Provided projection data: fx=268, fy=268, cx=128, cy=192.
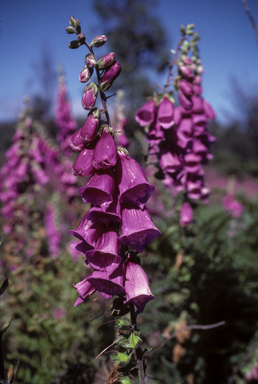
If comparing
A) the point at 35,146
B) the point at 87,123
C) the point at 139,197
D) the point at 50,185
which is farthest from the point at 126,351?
the point at 50,185

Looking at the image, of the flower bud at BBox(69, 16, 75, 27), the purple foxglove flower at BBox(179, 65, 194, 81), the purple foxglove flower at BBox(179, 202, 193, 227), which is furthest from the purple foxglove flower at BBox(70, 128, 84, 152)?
the purple foxglove flower at BBox(179, 202, 193, 227)

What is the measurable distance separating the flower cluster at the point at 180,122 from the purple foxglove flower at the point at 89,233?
0.56m

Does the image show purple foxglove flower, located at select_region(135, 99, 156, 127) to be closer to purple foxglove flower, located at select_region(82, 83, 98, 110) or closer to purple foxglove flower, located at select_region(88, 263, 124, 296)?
purple foxglove flower, located at select_region(82, 83, 98, 110)

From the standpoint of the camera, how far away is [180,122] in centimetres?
131

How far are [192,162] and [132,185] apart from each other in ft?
3.13

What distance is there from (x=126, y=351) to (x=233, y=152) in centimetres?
1433

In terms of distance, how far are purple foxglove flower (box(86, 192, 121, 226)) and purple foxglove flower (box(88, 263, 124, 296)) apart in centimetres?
11

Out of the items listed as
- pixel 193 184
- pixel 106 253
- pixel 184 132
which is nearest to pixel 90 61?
pixel 106 253

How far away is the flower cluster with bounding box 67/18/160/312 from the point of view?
55 cm

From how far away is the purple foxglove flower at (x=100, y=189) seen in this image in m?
0.56

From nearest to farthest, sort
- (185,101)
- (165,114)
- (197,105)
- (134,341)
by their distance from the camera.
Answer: (134,341)
(165,114)
(185,101)
(197,105)

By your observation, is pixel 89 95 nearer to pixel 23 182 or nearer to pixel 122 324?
pixel 122 324

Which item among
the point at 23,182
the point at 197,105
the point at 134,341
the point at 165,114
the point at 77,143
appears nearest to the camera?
the point at 134,341

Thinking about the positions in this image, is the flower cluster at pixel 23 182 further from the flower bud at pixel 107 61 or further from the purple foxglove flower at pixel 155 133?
the flower bud at pixel 107 61
